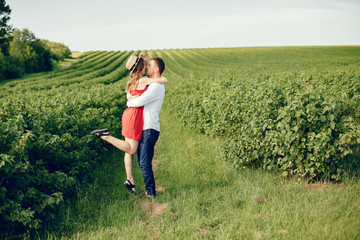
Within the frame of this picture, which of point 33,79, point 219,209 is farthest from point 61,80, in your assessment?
point 219,209

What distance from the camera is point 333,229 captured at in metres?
2.75

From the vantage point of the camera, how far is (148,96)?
387 cm

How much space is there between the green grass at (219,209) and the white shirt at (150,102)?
1.23 metres

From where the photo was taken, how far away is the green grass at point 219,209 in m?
2.97

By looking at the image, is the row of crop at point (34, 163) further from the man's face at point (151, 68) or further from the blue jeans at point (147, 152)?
the man's face at point (151, 68)

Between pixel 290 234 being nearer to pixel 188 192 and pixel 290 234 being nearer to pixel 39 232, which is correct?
pixel 188 192

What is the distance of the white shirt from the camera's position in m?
3.88

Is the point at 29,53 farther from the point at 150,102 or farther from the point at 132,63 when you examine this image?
the point at 150,102

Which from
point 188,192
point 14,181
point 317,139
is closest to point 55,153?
point 14,181

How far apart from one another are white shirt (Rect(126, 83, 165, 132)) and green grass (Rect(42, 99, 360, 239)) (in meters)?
1.23

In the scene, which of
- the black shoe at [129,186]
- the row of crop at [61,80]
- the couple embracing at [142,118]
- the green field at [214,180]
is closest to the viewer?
the green field at [214,180]

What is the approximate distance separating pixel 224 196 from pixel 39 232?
8.63 feet

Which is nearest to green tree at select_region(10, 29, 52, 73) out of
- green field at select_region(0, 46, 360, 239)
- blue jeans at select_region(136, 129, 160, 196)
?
green field at select_region(0, 46, 360, 239)

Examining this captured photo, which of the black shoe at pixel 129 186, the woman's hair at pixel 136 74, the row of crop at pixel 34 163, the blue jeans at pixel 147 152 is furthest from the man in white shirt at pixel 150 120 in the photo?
the row of crop at pixel 34 163
